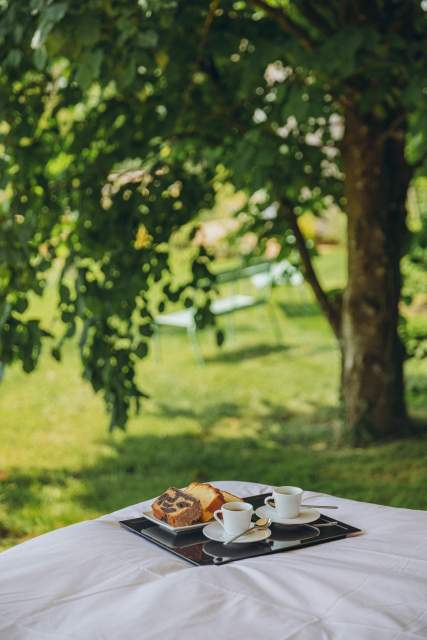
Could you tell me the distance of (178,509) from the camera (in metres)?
1.86

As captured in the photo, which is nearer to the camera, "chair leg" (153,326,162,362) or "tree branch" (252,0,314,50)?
"tree branch" (252,0,314,50)

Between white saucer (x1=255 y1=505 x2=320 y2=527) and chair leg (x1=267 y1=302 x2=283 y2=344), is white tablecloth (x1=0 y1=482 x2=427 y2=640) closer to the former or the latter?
white saucer (x1=255 y1=505 x2=320 y2=527)

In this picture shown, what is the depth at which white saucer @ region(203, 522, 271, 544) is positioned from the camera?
1754mm

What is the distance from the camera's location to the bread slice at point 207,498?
6.16 ft

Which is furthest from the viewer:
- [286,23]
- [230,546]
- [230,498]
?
[286,23]

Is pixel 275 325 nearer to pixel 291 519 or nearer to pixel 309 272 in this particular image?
pixel 309 272

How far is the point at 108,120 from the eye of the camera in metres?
3.89

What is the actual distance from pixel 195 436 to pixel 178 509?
10.6 feet

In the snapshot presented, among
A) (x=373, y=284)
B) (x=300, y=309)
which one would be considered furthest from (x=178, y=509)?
(x=300, y=309)

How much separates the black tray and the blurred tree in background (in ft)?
4.65

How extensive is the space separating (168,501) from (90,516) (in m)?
1.93

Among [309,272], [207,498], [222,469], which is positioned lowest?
[222,469]

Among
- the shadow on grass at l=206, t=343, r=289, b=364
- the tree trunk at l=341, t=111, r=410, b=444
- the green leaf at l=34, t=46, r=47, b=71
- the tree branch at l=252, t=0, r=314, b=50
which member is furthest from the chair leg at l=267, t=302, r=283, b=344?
the green leaf at l=34, t=46, r=47, b=71

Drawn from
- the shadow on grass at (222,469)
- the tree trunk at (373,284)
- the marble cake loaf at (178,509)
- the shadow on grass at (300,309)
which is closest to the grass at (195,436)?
the shadow on grass at (222,469)
